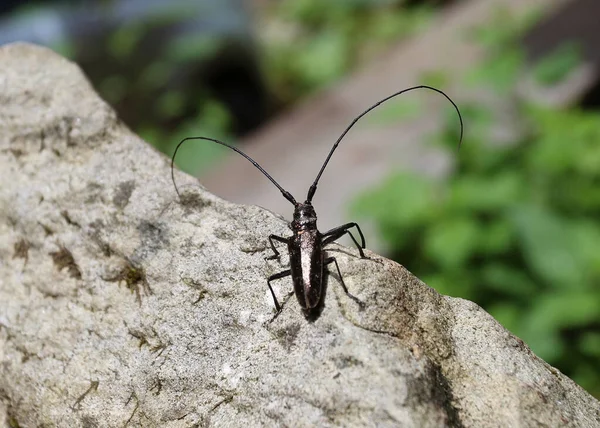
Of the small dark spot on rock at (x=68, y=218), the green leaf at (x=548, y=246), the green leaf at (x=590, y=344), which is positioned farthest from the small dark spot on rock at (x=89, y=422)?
the green leaf at (x=590, y=344)

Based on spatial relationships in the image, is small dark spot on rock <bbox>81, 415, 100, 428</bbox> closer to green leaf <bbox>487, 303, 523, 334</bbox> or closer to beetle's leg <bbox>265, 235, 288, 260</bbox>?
beetle's leg <bbox>265, 235, 288, 260</bbox>

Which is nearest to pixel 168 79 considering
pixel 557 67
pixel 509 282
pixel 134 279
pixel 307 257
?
pixel 557 67

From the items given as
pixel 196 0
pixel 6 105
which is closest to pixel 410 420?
pixel 6 105

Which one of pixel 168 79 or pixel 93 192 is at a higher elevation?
pixel 168 79

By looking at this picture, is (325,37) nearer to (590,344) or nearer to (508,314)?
(508,314)

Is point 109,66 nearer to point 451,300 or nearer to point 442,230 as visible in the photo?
point 442,230

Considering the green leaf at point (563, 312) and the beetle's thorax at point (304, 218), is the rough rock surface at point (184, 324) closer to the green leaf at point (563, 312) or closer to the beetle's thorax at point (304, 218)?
the beetle's thorax at point (304, 218)
